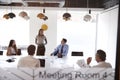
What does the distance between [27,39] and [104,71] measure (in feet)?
20.1

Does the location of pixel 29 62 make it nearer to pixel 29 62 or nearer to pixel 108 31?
pixel 29 62

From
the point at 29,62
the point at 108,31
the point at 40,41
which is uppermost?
the point at 108,31

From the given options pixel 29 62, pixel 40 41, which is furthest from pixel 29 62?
pixel 40 41

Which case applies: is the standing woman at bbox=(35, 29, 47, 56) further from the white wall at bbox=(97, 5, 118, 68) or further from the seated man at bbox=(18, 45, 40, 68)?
the seated man at bbox=(18, 45, 40, 68)

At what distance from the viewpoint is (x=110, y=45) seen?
679 centimetres

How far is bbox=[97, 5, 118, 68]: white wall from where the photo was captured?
6.29 metres

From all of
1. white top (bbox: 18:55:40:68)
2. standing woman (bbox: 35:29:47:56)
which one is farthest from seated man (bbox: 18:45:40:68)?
standing woman (bbox: 35:29:47:56)

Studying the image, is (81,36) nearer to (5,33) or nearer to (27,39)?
(27,39)

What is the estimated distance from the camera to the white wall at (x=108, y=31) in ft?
20.6

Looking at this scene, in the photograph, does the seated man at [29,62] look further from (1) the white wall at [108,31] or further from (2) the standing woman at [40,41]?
(2) the standing woman at [40,41]

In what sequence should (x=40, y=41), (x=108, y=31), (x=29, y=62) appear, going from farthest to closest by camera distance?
1. (x=108, y=31)
2. (x=40, y=41)
3. (x=29, y=62)

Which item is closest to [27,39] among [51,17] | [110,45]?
[51,17]

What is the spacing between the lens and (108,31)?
24.0 feet

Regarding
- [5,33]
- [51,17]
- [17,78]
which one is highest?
[51,17]
